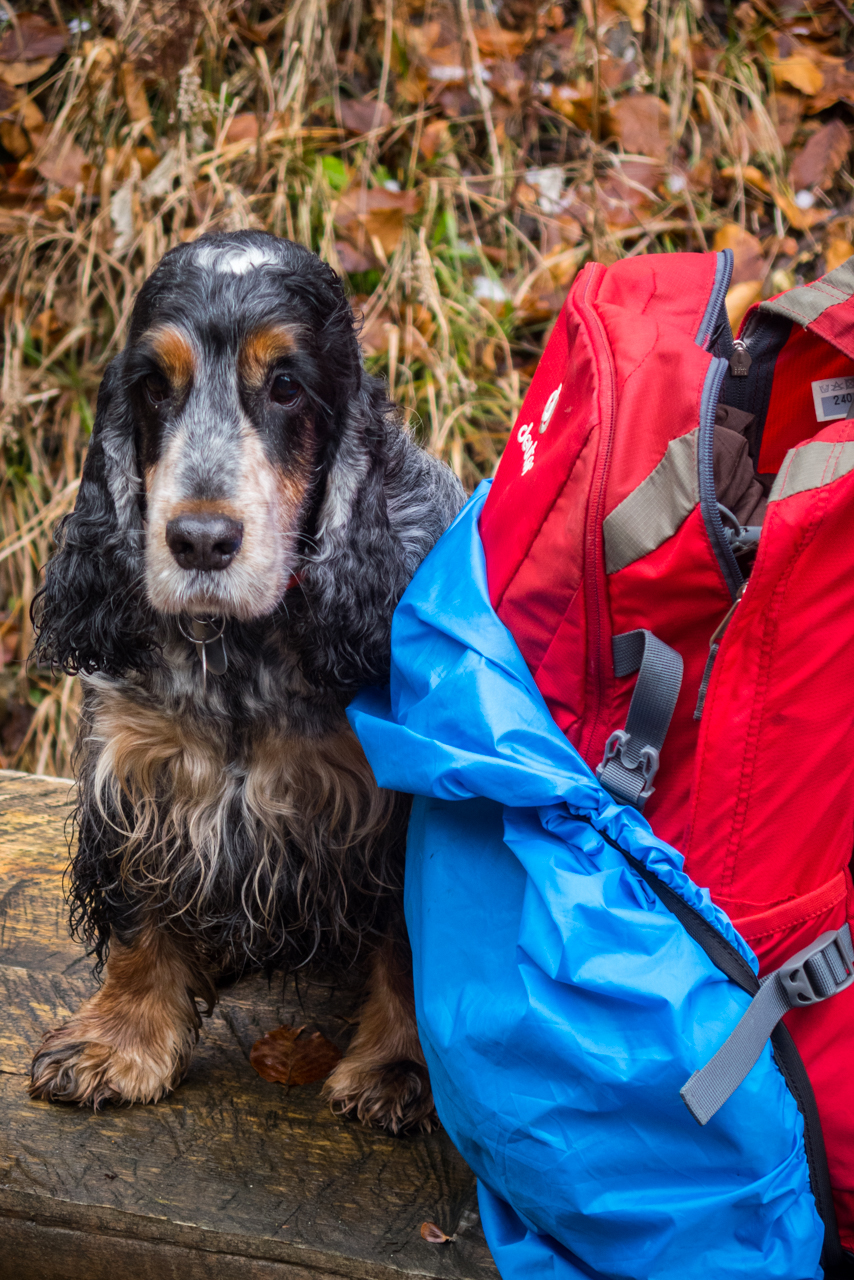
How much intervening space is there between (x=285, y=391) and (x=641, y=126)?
2.96 m

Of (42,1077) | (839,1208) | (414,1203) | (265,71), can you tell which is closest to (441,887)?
(414,1203)

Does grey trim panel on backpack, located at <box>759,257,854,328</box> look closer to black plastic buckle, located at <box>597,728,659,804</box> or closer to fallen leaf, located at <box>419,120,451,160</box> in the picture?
black plastic buckle, located at <box>597,728,659,804</box>

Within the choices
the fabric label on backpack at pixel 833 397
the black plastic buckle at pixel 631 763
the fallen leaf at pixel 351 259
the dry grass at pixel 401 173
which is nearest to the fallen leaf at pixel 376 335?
the dry grass at pixel 401 173

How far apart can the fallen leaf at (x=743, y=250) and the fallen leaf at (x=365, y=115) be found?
1.22 m

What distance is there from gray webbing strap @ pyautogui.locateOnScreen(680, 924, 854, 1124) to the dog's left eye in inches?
41.6

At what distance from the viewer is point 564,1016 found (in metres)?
1.31

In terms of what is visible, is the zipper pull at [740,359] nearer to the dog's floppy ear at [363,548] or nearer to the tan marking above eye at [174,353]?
the dog's floppy ear at [363,548]

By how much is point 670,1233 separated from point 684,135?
13.0ft

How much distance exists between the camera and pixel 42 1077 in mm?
1890

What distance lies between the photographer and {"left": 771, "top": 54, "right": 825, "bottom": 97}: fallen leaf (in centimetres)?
422

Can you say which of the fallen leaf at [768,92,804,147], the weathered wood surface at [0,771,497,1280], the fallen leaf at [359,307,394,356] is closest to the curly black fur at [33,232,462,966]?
the weathered wood surface at [0,771,497,1280]

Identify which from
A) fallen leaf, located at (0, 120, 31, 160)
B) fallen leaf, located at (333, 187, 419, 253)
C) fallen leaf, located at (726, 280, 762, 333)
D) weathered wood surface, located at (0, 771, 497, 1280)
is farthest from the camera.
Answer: fallen leaf, located at (0, 120, 31, 160)

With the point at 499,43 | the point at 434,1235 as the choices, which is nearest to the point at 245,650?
the point at 434,1235

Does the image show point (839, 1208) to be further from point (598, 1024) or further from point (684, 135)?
point (684, 135)
